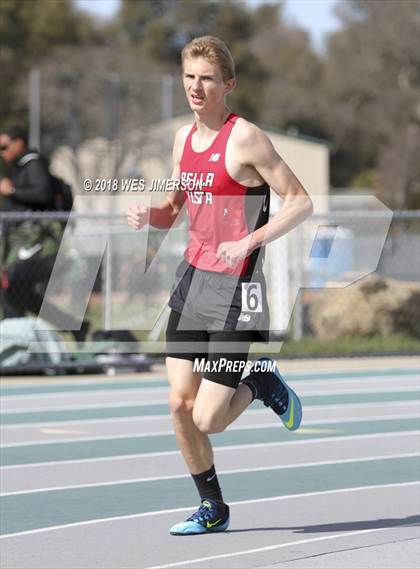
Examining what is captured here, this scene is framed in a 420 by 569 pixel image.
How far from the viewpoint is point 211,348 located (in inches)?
266

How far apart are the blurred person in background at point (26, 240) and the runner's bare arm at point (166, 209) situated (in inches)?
289

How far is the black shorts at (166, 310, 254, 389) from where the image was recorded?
674 cm

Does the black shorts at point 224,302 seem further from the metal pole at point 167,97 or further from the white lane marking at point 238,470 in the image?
the metal pole at point 167,97

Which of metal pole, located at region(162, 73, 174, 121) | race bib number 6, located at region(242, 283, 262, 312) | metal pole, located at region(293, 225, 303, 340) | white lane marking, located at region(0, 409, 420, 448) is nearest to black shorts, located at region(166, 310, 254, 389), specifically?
race bib number 6, located at region(242, 283, 262, 312)

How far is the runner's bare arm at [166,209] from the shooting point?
22.6ft

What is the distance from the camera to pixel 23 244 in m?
14.9

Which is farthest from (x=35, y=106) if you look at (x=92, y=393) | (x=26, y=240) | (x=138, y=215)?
(x=138, y=215)

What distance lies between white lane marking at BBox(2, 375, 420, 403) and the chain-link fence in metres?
1.02

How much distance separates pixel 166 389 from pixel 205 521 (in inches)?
277

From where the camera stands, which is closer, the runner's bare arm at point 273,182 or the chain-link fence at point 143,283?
the runner's bare arm at point 273,182

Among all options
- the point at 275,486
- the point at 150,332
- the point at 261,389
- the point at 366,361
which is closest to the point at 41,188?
the point at 150,332

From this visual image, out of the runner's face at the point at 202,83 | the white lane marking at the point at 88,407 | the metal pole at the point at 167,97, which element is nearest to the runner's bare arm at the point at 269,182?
the runner's face at the point at 202,83

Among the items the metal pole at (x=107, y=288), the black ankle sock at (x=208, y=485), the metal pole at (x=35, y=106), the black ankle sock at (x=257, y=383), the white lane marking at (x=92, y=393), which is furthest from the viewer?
the metal pole at (x=35, y=106)

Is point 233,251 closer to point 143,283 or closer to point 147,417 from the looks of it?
point 147,417
